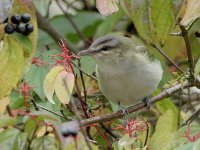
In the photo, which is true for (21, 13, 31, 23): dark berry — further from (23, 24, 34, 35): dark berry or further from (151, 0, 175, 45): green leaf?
(151, 0, 175, 45): green leaf

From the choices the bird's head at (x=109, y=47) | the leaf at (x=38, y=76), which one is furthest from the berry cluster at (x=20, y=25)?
the bird's head at (x=109, y=47)

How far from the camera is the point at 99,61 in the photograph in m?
3.67

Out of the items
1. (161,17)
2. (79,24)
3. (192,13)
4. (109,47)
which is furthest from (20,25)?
(79,24)

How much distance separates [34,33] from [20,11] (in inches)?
4.3

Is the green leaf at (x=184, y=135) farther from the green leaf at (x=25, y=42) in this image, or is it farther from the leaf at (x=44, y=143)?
the green leaf at (x=25, y=42)

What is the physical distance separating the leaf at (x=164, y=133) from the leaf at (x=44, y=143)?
705 mm

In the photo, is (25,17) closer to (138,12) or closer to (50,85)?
(50,85)

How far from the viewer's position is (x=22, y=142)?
224cm

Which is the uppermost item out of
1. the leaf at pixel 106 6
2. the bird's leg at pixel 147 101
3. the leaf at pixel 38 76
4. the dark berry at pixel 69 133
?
the leaf at pixel 106 6

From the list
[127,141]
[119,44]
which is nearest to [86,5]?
[119,44]

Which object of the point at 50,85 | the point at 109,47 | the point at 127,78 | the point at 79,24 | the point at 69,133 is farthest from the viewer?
the point at 79,24

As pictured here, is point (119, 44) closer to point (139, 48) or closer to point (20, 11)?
point (139, 48)

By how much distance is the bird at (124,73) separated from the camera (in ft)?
11.7

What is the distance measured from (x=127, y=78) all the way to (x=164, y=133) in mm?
683
